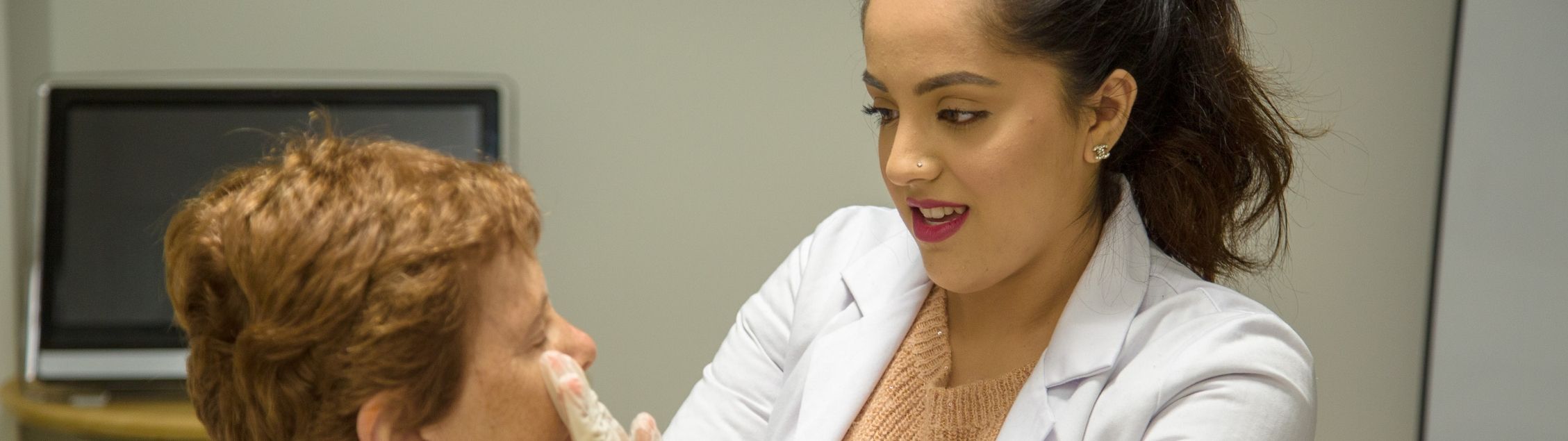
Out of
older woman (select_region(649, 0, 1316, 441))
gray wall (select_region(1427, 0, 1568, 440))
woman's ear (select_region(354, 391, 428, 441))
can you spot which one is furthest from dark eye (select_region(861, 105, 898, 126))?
gray wall (select_region(1427, 0, 1568, 440))

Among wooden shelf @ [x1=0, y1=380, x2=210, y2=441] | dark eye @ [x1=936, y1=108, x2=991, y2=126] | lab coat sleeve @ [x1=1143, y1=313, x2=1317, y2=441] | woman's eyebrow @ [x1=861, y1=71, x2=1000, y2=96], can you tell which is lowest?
wooden shelf @ [x1=0, y1=380, x2=210, y2=441]

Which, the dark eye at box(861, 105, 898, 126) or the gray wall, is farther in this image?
the gray wall

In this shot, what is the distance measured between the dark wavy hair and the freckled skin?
1.83ft

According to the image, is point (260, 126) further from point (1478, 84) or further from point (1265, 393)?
point (1478, 84)

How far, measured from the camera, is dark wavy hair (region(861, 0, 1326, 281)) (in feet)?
4.21

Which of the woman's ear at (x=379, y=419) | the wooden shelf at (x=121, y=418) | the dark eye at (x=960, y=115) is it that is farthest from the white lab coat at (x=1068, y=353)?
the wooden shelf at (x=121, y=418)

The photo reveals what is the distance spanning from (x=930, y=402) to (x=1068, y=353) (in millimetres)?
171

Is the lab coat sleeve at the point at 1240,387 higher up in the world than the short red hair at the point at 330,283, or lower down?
lower down

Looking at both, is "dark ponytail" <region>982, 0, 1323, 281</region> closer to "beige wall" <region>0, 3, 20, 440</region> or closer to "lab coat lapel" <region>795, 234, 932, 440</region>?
"lab coat lapel" <region>795, 234, 932, 440</region>

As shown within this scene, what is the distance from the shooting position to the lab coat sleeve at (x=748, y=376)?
1.49m

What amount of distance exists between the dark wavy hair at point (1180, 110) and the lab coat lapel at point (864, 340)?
26cm

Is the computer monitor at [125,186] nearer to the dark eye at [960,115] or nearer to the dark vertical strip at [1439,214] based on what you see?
the dark eye at [960,115]

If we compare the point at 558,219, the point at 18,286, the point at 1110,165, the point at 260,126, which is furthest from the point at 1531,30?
the point at 18,286

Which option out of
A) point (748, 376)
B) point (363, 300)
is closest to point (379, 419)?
point (363, 300)
